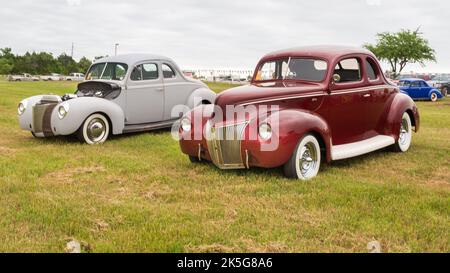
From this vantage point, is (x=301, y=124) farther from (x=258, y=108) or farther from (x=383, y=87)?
(x=383, y=87)

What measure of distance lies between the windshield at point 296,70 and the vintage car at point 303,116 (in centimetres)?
1

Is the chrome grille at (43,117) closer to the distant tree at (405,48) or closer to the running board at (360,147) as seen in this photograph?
the running board at (360,147)

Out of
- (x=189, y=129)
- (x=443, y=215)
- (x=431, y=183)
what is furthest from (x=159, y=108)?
(x=443, y=215)

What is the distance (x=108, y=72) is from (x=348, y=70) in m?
5.21

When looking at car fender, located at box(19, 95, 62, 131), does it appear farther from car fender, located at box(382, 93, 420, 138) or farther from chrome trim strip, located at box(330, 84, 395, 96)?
car fender, located at box(382, 93, 420, 138)

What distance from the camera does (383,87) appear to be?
7863 mm

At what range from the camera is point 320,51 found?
7.23 meters

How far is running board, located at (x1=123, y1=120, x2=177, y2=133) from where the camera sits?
980 cm

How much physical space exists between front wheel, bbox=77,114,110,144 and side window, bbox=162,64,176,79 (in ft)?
6.47

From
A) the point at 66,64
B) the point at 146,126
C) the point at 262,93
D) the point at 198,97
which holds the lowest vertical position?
the point at 146,126

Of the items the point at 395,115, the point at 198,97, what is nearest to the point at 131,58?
the point at 198,97

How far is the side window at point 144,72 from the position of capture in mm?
9930

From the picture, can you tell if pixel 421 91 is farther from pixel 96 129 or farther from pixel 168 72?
pixel 96 129

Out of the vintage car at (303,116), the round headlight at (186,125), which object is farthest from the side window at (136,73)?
the round headlight at (186,125)
